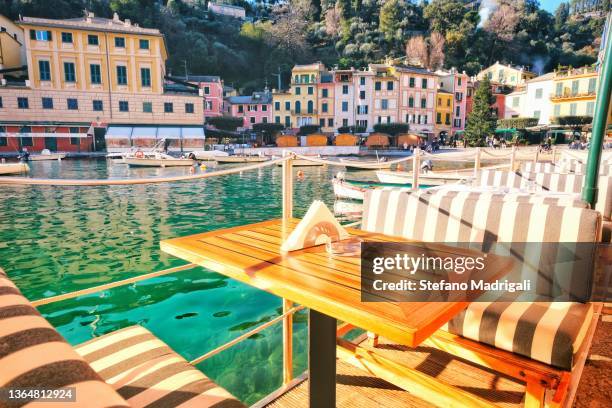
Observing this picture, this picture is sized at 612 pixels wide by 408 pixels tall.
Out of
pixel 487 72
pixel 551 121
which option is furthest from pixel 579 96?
pixel 487 72

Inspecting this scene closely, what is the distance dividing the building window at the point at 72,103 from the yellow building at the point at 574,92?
53.9 meters

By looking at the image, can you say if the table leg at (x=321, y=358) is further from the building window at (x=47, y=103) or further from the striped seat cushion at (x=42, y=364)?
the building window at (x=47, y=103)

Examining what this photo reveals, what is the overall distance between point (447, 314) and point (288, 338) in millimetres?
1476

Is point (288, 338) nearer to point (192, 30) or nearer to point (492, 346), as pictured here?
point (492, 346)

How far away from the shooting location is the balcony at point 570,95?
4306 centimetres

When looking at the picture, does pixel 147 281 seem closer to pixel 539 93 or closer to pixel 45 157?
pixel 45 157

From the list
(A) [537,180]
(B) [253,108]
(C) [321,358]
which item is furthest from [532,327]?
(B) [253,108]

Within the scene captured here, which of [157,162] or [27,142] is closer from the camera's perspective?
[157,162]

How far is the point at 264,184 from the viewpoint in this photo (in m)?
22.7

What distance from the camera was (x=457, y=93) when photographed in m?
56.2

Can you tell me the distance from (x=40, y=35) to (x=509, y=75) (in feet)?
209

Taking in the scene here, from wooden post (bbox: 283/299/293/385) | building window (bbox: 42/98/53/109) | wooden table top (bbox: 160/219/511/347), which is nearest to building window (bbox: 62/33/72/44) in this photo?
building window (bbox: 42/98/53/109)

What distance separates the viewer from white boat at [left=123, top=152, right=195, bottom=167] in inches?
1139

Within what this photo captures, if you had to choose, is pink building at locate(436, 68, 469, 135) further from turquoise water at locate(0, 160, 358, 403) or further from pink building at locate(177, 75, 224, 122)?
turquoise water at locate(0, 160, 358, 403)
